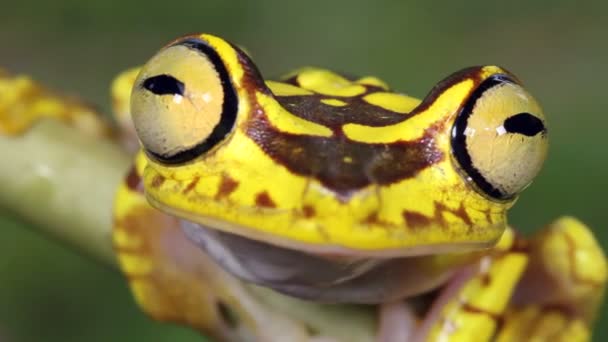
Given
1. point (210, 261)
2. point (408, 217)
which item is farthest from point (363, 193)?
point (210, 261)

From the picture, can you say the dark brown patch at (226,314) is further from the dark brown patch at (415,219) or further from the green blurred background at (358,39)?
the green blurred background at (358,39)

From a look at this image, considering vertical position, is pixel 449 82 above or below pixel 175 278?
above

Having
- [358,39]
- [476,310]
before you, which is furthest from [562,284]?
[358,39]

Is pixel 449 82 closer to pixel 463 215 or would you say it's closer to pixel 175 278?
pixel 463 215

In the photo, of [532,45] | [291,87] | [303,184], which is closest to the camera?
[303,184]

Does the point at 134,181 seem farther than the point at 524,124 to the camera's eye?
Yes

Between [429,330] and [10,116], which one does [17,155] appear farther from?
[429,330]

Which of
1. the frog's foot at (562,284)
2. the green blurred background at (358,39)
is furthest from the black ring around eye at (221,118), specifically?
the green blurred background at (358,39)
